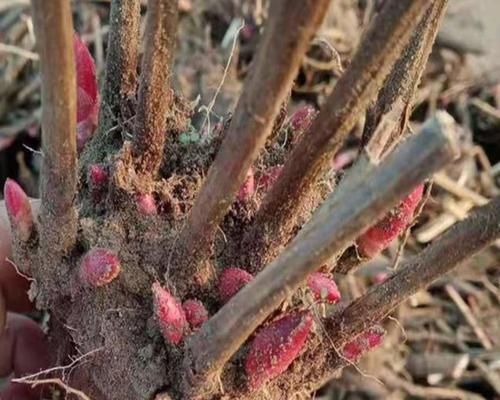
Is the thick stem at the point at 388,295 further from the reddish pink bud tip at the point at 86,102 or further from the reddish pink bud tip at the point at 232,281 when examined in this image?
the reddish pink bud tip at the point at 86,102

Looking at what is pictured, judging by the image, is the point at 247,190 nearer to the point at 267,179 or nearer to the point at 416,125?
the point at 267,179

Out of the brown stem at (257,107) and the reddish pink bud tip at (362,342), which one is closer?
the brown stem at (257,107)

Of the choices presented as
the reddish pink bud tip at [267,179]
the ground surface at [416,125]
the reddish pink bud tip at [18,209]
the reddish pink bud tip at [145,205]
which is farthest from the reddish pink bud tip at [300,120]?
the ground surface at [416,125]

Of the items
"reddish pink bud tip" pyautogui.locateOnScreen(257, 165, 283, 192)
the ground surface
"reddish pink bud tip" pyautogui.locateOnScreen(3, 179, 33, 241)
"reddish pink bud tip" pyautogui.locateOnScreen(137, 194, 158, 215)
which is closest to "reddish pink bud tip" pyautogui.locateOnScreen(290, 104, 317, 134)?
"reddish pink bud tip" pyautogui.locateOnScreen(257, 165, 283, 192)

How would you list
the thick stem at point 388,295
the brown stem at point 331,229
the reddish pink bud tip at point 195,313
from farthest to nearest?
the reddish pink bud tip at point 195,313 < the thick stem at point 388,295 < the brown stem at point 331,229

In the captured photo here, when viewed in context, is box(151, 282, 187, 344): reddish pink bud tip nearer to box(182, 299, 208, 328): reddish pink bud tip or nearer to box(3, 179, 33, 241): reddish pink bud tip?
box(182, 299, 208, 328): reddish pink bud tip

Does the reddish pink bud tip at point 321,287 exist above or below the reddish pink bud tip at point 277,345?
above

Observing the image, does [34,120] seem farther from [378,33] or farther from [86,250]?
[378,33]
